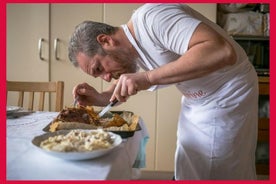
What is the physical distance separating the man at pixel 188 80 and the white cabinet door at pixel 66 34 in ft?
3.71

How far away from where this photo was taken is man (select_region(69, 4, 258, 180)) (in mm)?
913

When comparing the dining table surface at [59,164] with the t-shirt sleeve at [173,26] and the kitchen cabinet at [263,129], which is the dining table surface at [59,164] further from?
the kitchen cabinet at [263,129]

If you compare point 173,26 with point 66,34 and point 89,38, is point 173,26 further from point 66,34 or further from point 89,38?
point 66,34

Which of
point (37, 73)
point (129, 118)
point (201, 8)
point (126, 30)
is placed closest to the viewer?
point (126, 30)

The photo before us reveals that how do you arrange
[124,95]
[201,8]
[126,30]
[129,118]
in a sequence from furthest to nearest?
[201,8] < [129,118] < [126,30] < [124,95]

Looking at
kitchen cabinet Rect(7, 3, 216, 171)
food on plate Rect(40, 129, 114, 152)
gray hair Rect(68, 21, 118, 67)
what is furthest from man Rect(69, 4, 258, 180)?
kitchen cabinet Rect(7, 3, 216, 171)

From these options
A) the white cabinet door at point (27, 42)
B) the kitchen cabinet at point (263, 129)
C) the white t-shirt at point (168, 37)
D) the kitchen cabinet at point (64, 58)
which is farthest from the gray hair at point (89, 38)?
the kitchen cabinet at point (263, 129)

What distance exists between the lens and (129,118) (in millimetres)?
1185

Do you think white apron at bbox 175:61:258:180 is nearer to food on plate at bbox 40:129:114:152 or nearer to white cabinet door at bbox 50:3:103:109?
food on plate at bbox 40:129:114:152

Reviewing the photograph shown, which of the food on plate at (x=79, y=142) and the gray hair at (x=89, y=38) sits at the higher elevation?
the gray hair at (x=89, y=38)

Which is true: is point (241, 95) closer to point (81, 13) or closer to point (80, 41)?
point (80, 41)

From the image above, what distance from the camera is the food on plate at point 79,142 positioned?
2.45 ft

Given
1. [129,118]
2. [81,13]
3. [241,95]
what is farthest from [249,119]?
[81,13]

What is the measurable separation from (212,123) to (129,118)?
293 mm
